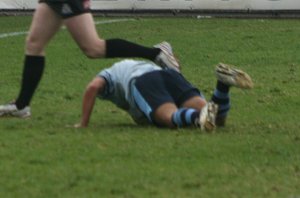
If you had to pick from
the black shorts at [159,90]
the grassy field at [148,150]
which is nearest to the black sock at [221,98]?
the grassy field at [148,150]

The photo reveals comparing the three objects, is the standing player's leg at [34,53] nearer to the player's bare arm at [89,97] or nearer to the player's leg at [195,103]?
the player's bare arm at [89,97]

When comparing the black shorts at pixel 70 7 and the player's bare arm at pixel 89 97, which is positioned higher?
the black shorts at pixel 70 7

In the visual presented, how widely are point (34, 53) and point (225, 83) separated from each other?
1.90 metres

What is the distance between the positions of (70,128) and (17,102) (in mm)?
887

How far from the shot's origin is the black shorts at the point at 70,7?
7707mm

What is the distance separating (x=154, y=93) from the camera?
25.1ft

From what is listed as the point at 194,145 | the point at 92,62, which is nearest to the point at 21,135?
the point at 194,145

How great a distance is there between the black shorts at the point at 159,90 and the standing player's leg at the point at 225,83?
416 millimetres

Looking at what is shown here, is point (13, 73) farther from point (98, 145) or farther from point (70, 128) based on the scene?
point (98, 145)

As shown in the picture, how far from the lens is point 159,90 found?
769cm

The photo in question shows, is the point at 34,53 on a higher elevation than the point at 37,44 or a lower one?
lower

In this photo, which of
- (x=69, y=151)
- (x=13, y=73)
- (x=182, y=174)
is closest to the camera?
(x=182, y=174)

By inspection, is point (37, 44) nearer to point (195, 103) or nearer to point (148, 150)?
point (195, 103)

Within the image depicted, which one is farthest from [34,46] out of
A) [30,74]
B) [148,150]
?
[148,150]
